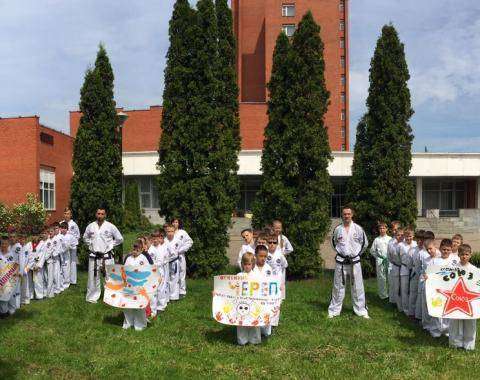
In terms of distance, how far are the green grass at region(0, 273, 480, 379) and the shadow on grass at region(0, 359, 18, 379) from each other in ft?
0.04

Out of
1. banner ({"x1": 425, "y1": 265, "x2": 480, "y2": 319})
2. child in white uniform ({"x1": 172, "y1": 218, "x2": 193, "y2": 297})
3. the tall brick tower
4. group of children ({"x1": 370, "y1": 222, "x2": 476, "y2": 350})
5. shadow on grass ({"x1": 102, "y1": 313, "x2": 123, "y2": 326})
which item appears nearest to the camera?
banner ({"x1": 425, "y1": 265, "x2": 480, "y2": 319})

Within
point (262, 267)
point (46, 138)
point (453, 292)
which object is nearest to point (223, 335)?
point (262, 267)

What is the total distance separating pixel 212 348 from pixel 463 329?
4.00m

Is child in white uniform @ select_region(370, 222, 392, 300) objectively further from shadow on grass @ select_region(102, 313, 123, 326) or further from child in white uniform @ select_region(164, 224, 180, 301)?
shadow on grass @ select_region(102, 313, 123, 326)

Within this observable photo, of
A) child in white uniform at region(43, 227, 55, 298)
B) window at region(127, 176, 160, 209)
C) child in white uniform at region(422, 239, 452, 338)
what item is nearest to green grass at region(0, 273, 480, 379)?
child in white uniform at region(422, 239, 452, 338)

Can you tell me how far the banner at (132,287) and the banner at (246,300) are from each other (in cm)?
135

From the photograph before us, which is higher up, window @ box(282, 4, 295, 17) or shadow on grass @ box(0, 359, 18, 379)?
window @ box(282, 4, 295, 17)

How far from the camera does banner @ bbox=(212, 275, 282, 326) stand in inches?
283

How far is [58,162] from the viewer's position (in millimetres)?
29844

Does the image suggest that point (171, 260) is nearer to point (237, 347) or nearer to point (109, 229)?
point (109, 229)

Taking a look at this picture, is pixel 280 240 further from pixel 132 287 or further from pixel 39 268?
pixel 39 268

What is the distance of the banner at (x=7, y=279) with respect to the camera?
8.84 meters

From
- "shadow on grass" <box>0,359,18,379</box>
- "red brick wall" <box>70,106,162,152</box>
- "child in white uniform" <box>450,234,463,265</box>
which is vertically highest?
"red brick wall" <box>70,106,162,152</box>

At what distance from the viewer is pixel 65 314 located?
934 centimetres
